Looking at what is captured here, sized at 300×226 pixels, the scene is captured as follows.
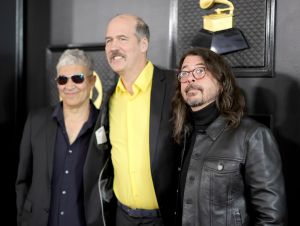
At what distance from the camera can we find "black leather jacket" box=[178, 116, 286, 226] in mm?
1507

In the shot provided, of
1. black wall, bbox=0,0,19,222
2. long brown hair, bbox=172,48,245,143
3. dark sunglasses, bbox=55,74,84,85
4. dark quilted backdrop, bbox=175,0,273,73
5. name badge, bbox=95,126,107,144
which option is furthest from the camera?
black wall, bbox=0,0,19,222

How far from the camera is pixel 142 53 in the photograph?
2148 mm

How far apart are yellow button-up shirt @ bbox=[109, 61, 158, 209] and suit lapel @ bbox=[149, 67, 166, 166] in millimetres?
46

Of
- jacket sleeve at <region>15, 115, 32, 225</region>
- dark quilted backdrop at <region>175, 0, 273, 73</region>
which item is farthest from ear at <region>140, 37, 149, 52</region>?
jacket sleeve at <region>15, 115, 32, 225</region>

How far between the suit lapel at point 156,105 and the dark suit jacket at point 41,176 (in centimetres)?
35

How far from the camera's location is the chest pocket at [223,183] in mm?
1561

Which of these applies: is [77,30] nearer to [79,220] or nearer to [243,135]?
[79,220]

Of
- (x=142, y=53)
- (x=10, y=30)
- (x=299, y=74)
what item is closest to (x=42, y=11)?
Result: (x=10, y=30)

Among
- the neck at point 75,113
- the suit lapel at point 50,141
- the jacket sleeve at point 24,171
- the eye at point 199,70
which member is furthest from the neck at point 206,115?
the jacket sleeve at point 24,171

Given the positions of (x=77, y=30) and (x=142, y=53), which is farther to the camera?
(x=77, y=30)

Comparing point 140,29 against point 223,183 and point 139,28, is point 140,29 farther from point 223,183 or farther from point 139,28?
point 223,183

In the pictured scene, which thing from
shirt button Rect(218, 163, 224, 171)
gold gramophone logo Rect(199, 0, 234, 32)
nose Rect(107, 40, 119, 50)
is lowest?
shirt button Rect(218, 163, 224, 171)

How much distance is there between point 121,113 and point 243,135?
0.82m

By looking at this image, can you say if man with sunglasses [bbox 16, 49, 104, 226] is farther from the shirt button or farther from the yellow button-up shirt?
the shirt button
